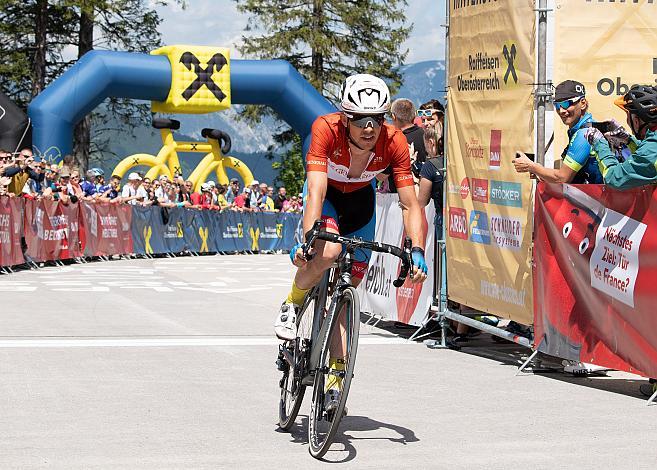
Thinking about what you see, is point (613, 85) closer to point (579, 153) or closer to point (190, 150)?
point (579, 153)

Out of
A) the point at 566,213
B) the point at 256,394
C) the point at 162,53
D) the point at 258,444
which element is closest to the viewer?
the point at 258,444

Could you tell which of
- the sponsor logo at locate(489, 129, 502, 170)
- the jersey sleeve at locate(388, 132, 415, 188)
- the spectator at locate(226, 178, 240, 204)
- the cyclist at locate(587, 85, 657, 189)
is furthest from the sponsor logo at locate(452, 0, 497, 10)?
the spectator at locate(226, 178, 240, 204)

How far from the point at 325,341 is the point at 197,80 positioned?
27954mm

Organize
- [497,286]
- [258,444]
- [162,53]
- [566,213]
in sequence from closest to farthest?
[258,444] < [566,213] < [497,286] < [162,53]

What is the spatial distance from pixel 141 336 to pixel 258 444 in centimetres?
525

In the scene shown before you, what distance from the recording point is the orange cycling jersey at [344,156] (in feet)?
21.5

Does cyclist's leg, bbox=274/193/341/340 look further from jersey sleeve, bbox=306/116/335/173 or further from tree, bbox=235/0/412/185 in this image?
tree, bbox=235/0/412/185

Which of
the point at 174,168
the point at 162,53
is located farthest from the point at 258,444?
the point at 174,168

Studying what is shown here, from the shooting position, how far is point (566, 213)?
8883mm

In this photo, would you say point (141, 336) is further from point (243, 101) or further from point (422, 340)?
point (243, 101)

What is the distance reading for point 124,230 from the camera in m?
28.4

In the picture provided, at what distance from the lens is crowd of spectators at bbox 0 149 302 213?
71.7 ft

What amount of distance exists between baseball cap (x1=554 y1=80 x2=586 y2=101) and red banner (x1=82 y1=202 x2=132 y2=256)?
18.0 m

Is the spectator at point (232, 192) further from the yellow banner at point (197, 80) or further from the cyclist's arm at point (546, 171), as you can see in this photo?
the cyclist's arm at point (546, 171)
